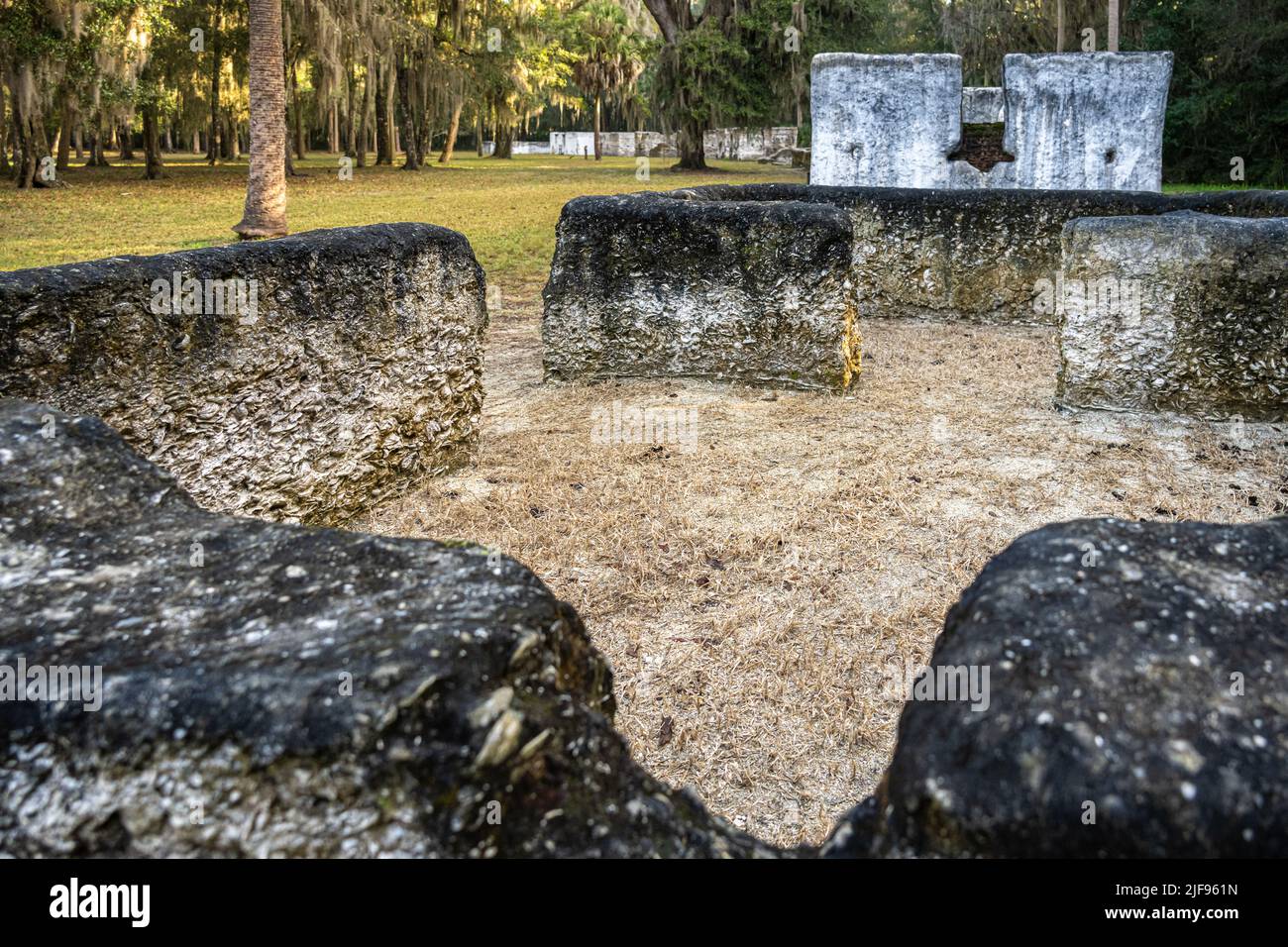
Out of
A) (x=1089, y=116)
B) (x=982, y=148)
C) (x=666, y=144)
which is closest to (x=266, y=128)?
(x=982, y=148)

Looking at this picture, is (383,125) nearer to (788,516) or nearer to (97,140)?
(97,140)

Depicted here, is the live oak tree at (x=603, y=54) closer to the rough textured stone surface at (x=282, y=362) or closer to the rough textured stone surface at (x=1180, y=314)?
the rough textured stone surface at (x=1180, y=314)

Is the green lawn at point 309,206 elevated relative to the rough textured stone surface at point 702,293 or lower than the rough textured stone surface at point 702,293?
elevated

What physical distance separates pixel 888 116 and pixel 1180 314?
812 cm

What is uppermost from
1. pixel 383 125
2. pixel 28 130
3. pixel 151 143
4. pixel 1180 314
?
pixel 383 125

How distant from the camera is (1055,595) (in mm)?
1721

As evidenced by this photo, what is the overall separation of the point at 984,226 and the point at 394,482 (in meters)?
6.19

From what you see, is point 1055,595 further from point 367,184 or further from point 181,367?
point 367,184

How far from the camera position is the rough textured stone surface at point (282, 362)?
3.42 meters

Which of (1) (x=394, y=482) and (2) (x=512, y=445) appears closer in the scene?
(1) (x=394, y=482)

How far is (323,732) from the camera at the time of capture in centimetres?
146

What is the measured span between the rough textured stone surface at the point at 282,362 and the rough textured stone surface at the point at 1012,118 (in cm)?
938

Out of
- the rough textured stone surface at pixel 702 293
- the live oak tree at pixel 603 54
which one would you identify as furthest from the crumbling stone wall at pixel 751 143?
the rough textured stone surface at pixel 702 293

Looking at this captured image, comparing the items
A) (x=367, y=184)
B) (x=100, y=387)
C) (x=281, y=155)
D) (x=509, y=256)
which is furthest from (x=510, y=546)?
(x=367, y=184)
